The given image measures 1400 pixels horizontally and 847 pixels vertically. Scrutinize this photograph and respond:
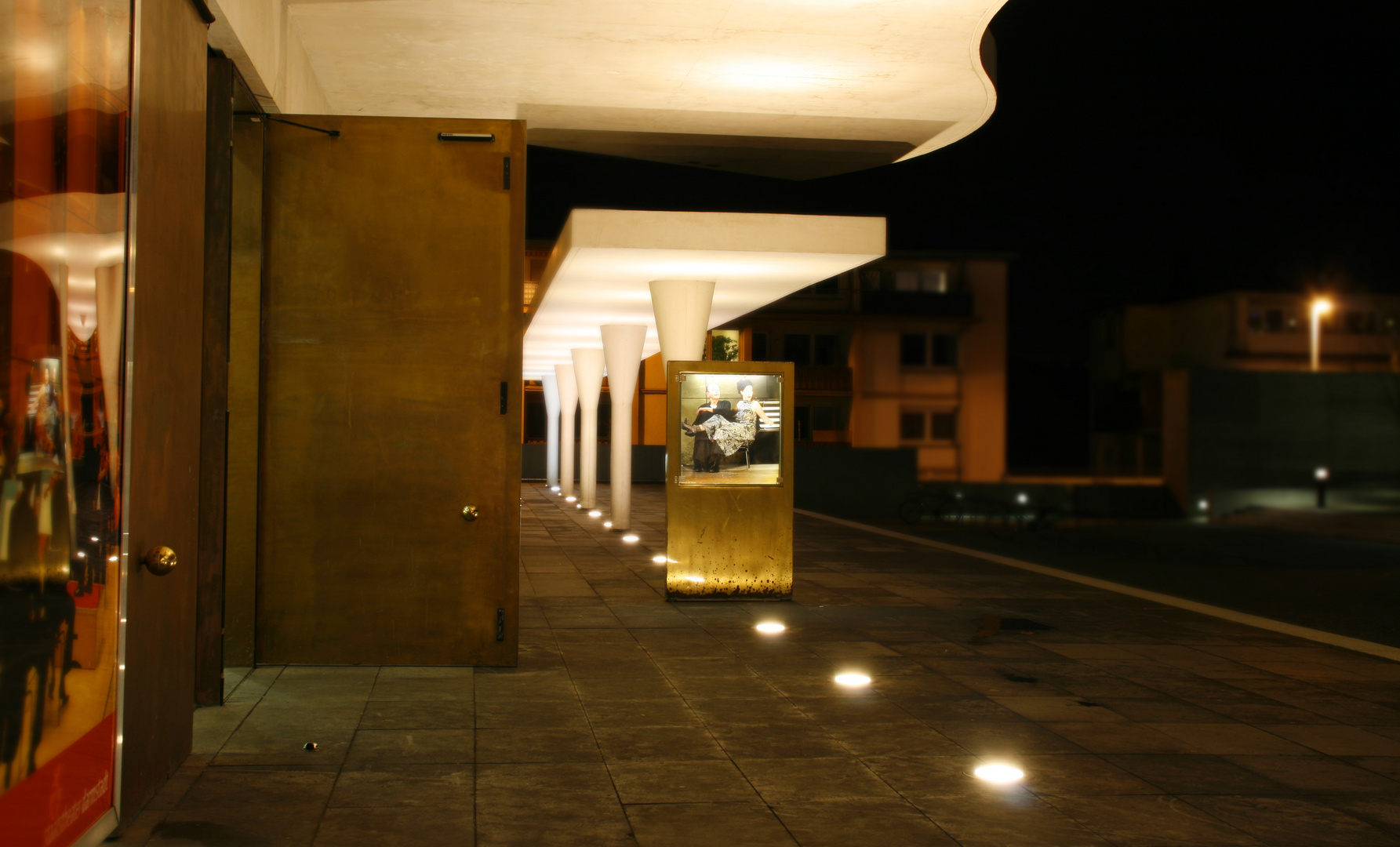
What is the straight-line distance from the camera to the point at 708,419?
35.4ft

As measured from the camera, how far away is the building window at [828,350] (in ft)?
174

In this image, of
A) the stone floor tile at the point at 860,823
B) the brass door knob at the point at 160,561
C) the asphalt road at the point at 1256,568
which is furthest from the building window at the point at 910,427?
the brass door knob at the point at 160,561

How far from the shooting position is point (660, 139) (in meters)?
11.1

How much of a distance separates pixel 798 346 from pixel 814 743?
1866 inches

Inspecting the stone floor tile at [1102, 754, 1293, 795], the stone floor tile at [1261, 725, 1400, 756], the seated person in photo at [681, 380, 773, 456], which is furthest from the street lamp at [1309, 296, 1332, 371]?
the stone floor tile at [1102, 754, 1293, 795]

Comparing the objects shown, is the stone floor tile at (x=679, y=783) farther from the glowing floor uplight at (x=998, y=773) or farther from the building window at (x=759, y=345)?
the building window at (x=759, y=345)

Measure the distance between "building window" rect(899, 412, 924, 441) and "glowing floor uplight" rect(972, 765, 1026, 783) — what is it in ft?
157

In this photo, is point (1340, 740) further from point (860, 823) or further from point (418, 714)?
point (418, 714)

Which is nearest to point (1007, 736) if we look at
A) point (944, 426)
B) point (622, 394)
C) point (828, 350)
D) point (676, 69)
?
point (676, 69)

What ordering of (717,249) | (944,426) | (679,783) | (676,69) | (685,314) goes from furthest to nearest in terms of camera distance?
(944,426) < (685,314) < (717,249) < (676,69) < (679,783)

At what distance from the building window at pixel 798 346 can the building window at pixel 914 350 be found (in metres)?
4.01

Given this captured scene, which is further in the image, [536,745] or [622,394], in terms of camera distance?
[622,394]

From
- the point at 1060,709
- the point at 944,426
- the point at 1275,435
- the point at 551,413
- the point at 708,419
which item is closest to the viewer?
the point at 1060,709

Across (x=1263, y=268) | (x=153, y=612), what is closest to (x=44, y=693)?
(x=153, y=612)
